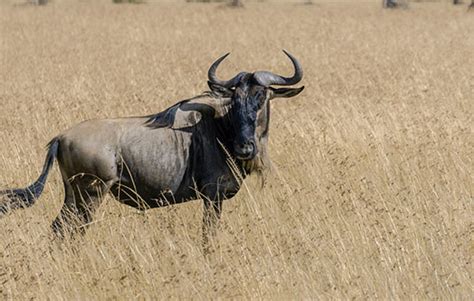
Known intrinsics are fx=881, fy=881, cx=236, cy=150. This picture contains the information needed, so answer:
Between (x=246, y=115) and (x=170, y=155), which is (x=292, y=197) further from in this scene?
(x=170, y=155)

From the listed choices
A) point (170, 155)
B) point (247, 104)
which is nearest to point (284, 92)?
point (247, 104)

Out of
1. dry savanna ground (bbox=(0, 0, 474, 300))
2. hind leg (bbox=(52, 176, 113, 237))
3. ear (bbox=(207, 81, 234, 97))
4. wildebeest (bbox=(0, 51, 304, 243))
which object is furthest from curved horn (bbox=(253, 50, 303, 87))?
hind leg (bbox=(52, 176, 113, 237))

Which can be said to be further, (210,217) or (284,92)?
(284,92)

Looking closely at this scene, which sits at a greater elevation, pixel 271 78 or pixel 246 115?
pixel 271 78

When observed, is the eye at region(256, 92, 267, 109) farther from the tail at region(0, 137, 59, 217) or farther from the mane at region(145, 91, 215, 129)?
the tail at region(0, 137, 59, 217)

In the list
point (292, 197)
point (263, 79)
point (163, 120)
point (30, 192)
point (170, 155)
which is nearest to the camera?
point (30, 192)

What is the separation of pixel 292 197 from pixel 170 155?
1.09 meters

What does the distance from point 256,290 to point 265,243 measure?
846 millimetres

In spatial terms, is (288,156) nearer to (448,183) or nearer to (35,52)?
(448,183)

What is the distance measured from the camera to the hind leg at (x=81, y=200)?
634 centimetres

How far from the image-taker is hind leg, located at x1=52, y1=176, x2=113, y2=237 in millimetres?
6344

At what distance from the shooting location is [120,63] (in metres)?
17.2

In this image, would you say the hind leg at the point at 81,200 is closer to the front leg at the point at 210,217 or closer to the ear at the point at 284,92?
the front leg at the point at 210,217

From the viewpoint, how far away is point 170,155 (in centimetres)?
659
